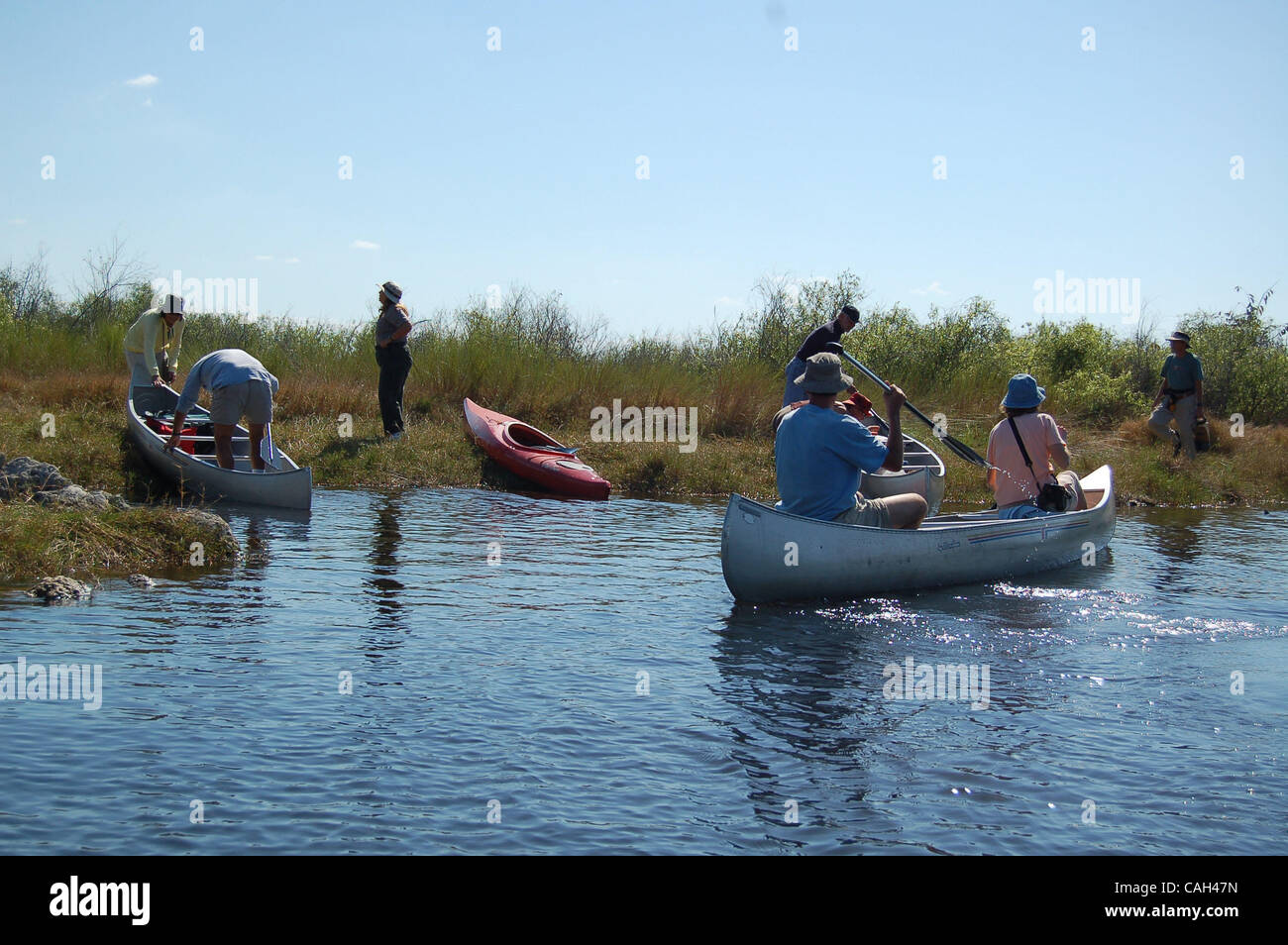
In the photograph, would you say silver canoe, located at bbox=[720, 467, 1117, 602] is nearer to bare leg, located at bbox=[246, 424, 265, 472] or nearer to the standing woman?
bare leg, located at bbox=[246, 424, 265, 472]

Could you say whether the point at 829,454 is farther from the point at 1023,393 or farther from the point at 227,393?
the point at 227,393

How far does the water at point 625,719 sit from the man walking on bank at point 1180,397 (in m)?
7.75

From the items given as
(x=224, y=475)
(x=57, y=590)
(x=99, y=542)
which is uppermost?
(x=224, y=475)

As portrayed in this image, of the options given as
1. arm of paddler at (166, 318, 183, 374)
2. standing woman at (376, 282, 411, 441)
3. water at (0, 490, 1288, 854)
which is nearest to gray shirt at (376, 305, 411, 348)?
standing woman at (376, 282, 411, 441)

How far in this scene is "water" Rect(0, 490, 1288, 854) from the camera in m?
4.65

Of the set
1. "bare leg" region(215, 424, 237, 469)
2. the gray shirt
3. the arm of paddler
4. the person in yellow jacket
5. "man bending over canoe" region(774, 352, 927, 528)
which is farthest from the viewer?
the gray shirt

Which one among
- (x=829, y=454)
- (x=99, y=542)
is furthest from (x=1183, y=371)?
(x=99, y=542)

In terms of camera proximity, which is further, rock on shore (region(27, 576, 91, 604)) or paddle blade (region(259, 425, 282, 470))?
paddle blade (region(259, 425, 282, 470))

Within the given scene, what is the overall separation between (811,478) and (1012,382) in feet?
7.12

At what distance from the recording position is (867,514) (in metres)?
9.04

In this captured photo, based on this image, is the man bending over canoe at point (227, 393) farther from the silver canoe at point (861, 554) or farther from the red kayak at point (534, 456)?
the silver canoe at point (861, 554)

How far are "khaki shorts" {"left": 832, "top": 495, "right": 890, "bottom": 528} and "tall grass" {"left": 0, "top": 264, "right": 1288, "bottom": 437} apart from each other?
31.0 ft

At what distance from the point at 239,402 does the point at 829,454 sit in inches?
268
